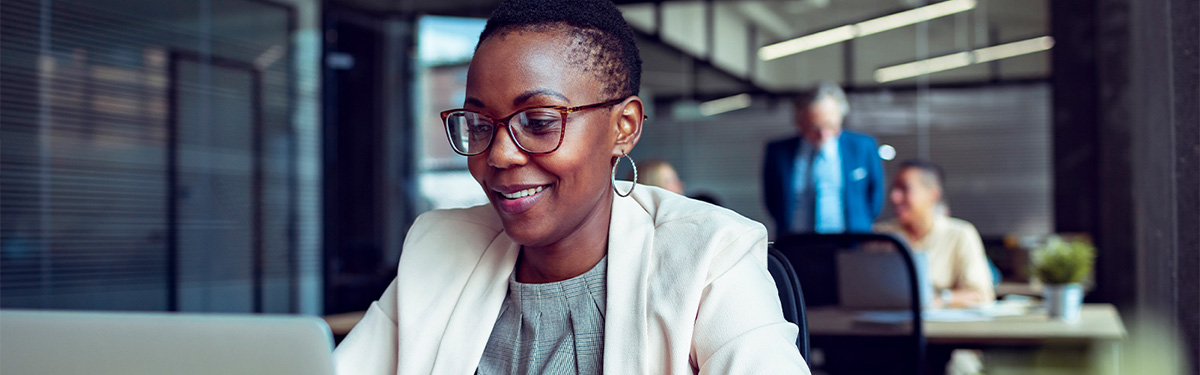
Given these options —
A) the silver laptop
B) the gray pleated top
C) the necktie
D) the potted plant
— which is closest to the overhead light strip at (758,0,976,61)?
the necktie

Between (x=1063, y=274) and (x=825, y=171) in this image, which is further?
(x=825, y=171)

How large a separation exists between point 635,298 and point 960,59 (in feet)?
17.4

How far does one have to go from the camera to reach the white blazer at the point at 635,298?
3.08 feet

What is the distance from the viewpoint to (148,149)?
4156 millimetres

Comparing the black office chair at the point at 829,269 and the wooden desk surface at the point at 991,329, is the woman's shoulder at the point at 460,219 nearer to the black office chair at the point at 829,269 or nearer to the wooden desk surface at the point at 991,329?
the black office chair at the point at 829,269

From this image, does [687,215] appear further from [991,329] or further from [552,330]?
[991,329]

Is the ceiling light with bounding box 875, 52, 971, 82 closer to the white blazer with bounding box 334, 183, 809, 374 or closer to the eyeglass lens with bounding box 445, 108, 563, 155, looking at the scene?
the white blazer with bounding box 334, 183, 809, 374

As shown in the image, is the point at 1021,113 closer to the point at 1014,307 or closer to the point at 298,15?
the point at 1014,307

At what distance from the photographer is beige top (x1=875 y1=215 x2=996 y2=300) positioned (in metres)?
3.36

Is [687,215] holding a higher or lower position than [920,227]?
higher

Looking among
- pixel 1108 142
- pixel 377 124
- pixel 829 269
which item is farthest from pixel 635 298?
pixel 377 124

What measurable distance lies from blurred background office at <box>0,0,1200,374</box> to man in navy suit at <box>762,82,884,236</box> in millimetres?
1042

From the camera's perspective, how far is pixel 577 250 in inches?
44.3

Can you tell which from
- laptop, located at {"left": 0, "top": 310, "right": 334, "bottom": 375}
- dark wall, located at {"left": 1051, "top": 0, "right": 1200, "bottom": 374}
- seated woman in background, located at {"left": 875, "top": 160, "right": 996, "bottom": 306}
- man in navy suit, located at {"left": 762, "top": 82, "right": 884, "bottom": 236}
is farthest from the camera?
man in navy suit, located at {"left": 762, "top": 82, "right": 884, "bottom": 236}
